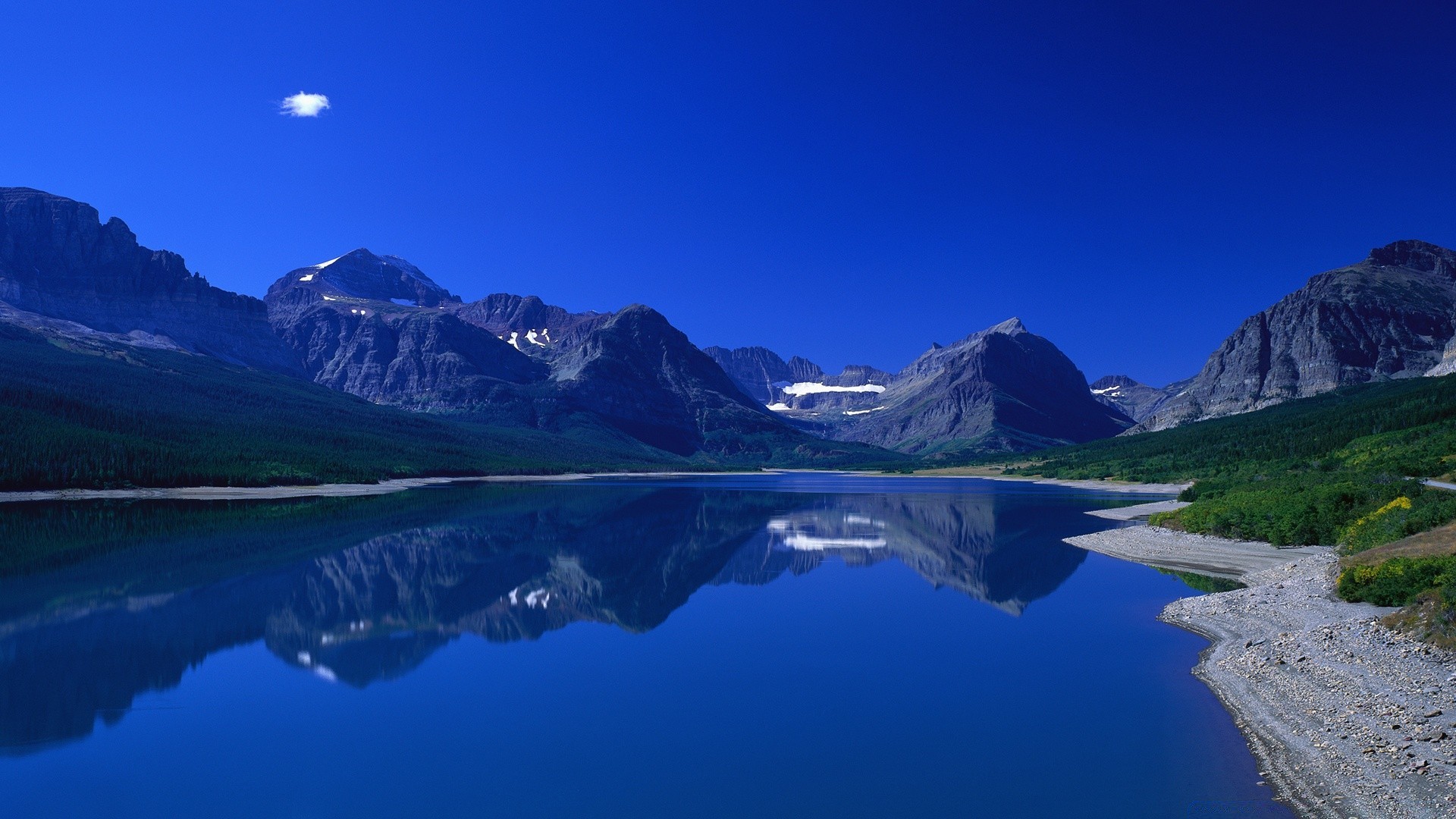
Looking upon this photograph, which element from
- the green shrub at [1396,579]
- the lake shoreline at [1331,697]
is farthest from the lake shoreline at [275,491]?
the lake shoreline at [1331,697]

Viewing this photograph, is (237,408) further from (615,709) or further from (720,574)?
(615,709)

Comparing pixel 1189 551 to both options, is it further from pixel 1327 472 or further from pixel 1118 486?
pixel 1118 486

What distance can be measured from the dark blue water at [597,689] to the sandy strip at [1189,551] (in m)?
3.03

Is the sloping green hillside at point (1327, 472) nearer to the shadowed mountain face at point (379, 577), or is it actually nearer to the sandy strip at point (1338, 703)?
the sandy strip at point (1338, 703)

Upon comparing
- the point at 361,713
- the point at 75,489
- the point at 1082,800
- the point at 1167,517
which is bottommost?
the point at 75,489

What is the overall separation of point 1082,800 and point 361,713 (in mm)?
18991

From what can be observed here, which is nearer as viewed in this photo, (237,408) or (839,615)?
(839,615)

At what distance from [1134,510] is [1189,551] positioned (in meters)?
38.3

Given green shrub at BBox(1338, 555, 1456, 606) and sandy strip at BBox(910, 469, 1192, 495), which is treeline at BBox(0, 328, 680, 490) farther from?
sandy strip at BBox(910, 469, 1192, 495)

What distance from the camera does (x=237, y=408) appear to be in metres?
192

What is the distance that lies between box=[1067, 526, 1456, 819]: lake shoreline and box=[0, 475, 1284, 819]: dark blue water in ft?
2.91

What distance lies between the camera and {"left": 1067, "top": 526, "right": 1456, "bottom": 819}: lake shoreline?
14.6m

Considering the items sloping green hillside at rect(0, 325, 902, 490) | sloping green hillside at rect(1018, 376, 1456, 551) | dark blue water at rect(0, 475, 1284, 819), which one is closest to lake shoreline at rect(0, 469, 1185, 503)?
sloping green hillside at rect(0, 325, 902, 490)

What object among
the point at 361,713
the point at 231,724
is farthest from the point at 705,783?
the point at 231,724
